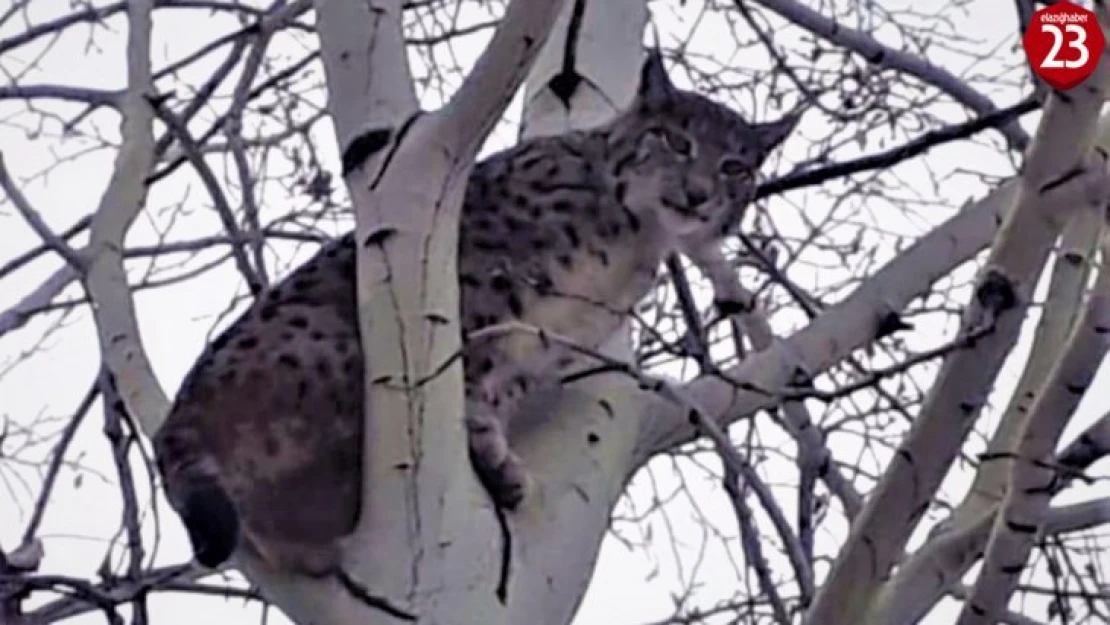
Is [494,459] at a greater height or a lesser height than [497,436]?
lesser

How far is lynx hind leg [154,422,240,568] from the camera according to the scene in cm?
273

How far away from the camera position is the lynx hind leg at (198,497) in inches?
A: 108

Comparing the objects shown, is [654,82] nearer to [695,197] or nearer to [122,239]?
[695,197]

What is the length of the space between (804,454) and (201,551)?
1.02m

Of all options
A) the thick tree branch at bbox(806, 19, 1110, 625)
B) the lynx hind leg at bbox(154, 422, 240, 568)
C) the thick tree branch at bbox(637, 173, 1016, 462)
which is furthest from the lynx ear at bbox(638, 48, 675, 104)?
the thick tree branch at bbox(806, 19, 1110, 625)

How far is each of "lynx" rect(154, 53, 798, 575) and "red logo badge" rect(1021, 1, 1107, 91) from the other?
0.66 meters

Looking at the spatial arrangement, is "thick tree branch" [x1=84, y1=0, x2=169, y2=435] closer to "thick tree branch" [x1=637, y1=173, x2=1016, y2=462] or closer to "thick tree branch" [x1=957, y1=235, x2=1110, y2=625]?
"thick tree branch" [x1=637, y1=173, x2=1016, y2=462]

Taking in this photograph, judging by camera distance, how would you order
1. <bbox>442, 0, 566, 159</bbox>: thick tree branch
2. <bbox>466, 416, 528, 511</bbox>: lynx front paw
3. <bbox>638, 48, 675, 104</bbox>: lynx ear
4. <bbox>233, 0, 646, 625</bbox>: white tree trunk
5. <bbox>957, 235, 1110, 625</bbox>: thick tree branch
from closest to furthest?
<bbox>957, 235, 1110, 625</bbox>: thick tree branch, <bbox>442, 0, 566, 159</bbox>: thick tree branch, <bbox>233, 0, 646, 625</bbox>: white tree trunk, <bbox>466, 416, 528, 511</bbox>: lynx front paw, <bbox>638, 48, 675, 104</bbox>: lynx ear

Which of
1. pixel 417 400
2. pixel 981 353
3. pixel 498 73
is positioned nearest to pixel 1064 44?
pixel 981 353

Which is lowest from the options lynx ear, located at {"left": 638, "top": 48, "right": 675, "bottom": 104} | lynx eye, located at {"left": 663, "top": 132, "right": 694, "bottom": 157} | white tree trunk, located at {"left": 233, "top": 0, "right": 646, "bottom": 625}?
white tree trunk, located at {"left": 233, "top": 0, "right": 646, "bottom": 625}

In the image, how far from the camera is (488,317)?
3.29 meters

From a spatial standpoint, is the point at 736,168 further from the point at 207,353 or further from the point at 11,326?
the point at 11,326

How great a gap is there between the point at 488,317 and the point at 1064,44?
3.76 ft

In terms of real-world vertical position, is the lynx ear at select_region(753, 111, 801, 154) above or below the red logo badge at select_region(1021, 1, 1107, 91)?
above
